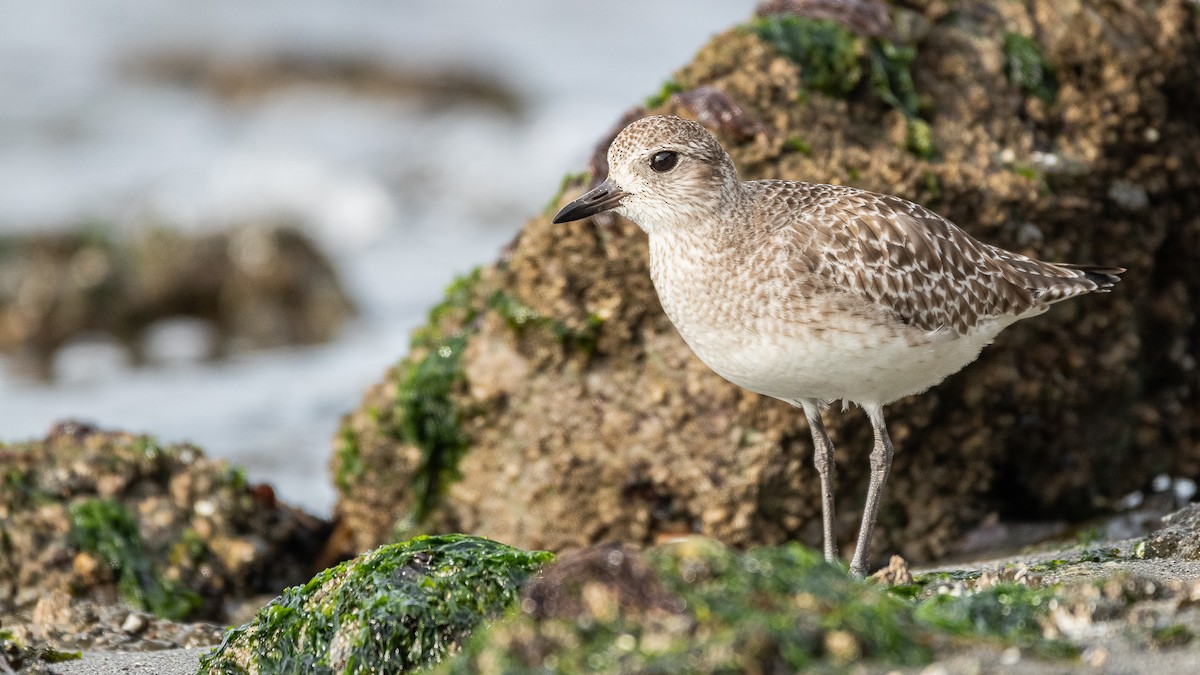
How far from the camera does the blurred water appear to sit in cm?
1178

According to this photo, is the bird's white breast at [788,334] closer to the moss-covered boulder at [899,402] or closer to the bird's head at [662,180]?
the bird's head at [662,180]

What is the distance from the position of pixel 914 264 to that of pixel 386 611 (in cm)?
271

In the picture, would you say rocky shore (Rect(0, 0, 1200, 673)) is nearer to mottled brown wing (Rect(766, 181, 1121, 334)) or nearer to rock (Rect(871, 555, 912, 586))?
mottled brown wing (Rect(766, 181, 1121, 334))

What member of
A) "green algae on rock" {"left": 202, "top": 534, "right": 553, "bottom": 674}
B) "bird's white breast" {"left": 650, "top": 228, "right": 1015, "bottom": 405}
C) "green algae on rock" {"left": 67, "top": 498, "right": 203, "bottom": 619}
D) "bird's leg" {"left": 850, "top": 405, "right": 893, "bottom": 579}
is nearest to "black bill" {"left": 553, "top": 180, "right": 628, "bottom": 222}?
"bird's white breast" {"left": 650, "top": 228, "right": 1015, "bottom": 405}

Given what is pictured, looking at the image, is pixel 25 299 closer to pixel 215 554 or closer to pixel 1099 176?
pixel 215 554

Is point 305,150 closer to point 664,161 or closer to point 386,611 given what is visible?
point 664,161

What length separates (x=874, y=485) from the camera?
19.5 feet

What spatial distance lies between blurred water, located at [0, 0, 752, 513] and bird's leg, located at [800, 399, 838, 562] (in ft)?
14.8

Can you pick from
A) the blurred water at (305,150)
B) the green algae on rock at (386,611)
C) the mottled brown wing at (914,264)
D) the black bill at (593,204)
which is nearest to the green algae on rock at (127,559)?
the green algae on rock at (386,611)

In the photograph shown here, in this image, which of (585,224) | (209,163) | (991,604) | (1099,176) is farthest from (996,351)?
(209,163)

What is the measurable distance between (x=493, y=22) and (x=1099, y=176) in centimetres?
1737

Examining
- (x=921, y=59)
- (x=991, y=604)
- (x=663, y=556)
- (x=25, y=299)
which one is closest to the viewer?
(x=663, y=556)

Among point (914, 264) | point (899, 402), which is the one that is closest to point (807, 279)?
point (914, 264)

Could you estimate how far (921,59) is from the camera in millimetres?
7219
